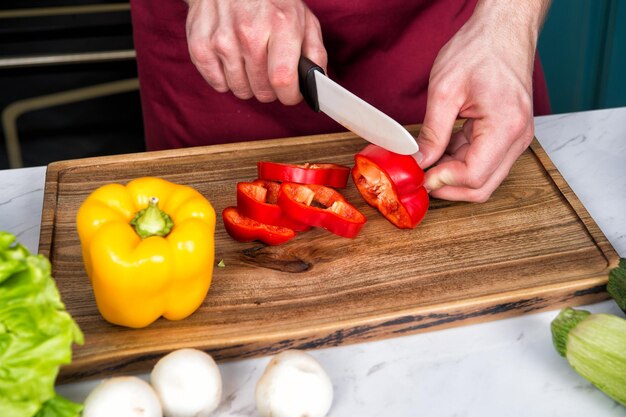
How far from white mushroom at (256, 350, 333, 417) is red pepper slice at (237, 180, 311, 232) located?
0.38m

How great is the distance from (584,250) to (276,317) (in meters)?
0.58

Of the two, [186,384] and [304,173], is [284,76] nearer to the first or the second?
[304,173]

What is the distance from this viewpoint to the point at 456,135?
66.0 inches

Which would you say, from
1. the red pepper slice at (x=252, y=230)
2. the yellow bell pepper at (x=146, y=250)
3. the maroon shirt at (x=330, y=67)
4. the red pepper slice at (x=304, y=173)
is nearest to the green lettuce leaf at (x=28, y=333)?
the yellow bell pepper at (x=146, y=250)

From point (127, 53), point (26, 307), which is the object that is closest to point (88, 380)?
point (26, 307)

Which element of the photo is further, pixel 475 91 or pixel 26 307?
pixel 475 91

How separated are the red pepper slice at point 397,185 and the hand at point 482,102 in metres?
0.05

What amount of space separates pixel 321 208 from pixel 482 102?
0.36m

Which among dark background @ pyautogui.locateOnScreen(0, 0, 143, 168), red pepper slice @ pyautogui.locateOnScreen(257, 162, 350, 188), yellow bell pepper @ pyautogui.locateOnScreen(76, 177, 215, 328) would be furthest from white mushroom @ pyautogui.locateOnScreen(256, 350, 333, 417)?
dark background @ pyautogui.locateOnScreen(0, 0, 143, 168)

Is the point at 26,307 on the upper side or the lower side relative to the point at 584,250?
upper

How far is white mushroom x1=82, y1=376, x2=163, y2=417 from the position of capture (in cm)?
109

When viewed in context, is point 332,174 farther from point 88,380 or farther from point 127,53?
point 127,53

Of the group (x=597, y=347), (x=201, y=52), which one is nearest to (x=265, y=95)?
(x=201, y=52)

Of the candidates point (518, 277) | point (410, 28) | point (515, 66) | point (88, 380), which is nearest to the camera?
point (88, 380)
